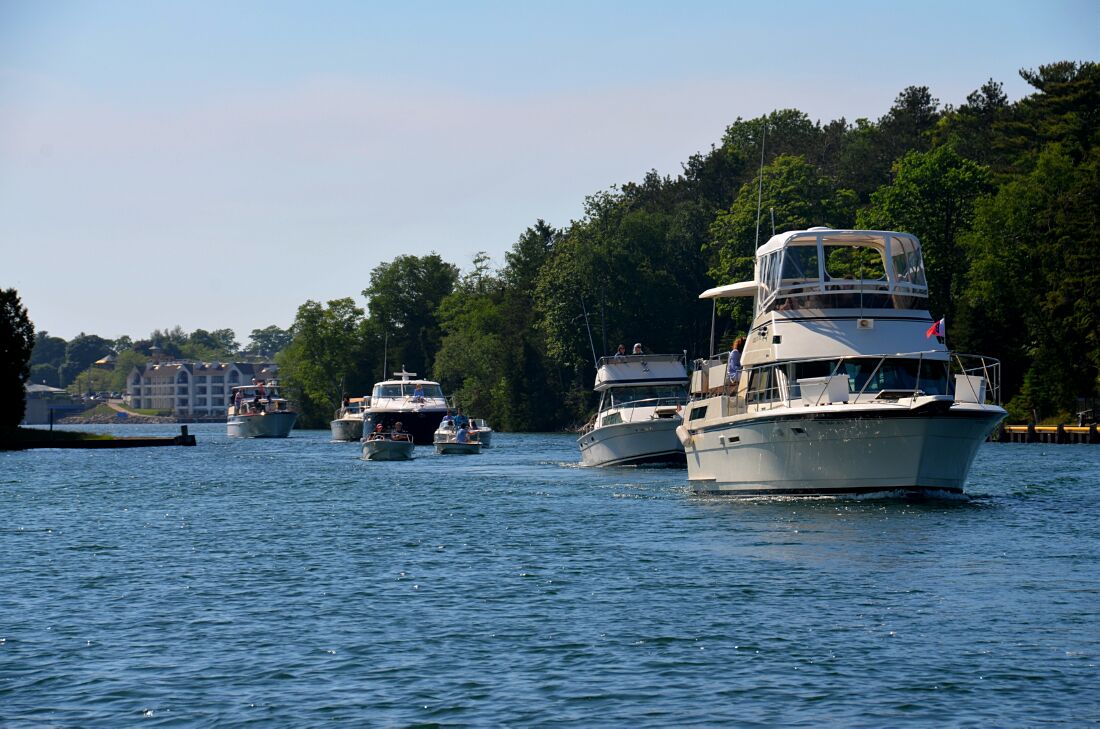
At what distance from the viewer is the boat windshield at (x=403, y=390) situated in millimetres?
97188

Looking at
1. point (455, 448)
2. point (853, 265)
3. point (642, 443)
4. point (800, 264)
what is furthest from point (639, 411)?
point (853, 265)

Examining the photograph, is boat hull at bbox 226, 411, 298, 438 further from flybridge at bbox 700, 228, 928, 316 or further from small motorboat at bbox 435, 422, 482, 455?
flybridge at bbox 700, 228, 928, 316

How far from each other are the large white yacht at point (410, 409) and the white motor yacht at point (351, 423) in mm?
15165

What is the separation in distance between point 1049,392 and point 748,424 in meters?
58.5

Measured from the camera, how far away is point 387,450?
7500 centimetres

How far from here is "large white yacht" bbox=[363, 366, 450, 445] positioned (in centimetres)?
9250

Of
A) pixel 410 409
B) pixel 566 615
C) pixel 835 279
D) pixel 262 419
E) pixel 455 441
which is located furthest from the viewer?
pixel 262 419

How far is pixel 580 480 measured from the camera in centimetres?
5297

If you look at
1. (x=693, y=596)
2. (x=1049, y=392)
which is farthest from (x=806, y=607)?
(x=1049, y=392)

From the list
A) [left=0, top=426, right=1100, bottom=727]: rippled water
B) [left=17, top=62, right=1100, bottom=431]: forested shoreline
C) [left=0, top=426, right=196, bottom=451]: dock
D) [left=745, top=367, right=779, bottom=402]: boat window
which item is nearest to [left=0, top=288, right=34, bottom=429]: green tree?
[left=0, top=426, right=196, bottom=451]: dock

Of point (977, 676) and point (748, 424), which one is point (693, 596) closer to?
point (977, 676)

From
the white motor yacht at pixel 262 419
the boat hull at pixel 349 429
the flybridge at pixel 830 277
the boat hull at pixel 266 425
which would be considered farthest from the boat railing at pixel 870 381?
the white motor yacht at pixel 262 419

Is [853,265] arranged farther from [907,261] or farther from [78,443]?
[907,261]

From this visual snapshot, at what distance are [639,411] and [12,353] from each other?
4924 cm
